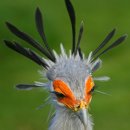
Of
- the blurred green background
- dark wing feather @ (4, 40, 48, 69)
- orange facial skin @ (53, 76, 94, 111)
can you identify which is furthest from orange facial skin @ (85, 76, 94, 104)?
the blurred green background

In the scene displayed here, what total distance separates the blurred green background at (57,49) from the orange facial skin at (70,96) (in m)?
2.43

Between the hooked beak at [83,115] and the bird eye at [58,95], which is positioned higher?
the bird eye at [58,95]

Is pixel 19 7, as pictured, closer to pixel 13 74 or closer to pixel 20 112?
pixel 13 74

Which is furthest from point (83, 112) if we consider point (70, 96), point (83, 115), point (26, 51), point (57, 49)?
point (57, 49)

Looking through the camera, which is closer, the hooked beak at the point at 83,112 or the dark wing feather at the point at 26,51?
the hooked beak at the point at 83,112

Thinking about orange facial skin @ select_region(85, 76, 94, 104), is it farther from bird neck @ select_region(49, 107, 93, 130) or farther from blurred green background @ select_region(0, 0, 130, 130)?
blurred green background @ select_region(0, 0, 130, 130)

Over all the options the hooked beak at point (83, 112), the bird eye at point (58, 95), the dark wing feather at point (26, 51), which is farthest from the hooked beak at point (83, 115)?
the dark wing feather at point (26, 51)

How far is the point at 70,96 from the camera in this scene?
14.7 feet

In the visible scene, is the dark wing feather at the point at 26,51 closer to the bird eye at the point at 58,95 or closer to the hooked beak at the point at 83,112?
the bird eye at the point at 58,95

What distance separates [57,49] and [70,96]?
5.01 metres

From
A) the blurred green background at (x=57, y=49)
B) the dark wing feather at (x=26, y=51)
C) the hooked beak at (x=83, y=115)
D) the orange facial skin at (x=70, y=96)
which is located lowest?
the hooked beak at (x=83, y=115)

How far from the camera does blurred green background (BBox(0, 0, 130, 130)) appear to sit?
8.14 m

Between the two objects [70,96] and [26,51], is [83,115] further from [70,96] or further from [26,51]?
[26,51]

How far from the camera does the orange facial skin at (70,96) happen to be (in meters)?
4.45
